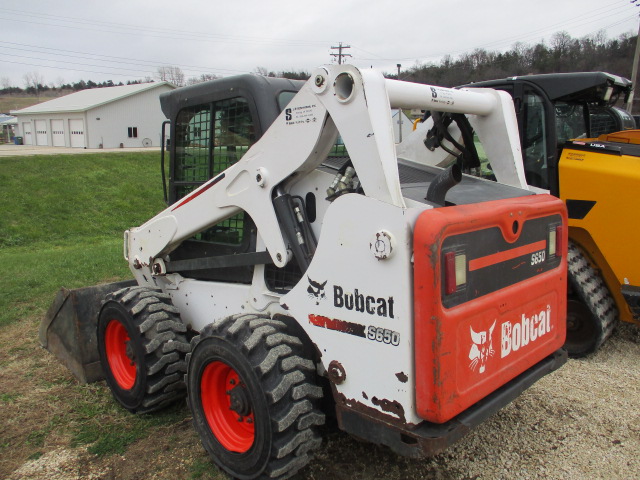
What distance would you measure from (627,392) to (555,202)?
1.84 metres

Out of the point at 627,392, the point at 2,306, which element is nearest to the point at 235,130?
the point at 627,392

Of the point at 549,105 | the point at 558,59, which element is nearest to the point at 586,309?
the point at 549,105

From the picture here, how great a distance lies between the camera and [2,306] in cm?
627

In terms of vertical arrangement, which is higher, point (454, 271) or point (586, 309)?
point (454, 271)

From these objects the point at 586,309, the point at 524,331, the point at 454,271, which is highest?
the point at 454,271

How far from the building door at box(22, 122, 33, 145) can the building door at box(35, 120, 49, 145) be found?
5.74 ft

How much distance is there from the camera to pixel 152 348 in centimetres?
347

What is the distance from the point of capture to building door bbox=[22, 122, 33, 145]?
4597cm

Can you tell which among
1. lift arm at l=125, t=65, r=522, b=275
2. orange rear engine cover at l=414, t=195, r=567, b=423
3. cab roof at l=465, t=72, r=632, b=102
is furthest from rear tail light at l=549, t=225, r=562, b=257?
cab roof at l=465, t=72, r=632, b=102

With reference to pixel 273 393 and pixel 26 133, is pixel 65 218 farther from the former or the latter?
pixel 26 133

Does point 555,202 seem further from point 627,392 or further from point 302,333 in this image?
point 627,392

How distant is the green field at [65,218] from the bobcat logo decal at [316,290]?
4.41 meters

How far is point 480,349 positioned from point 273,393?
974 mm

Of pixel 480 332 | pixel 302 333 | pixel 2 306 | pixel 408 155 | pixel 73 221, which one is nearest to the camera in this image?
pixel 480 332
